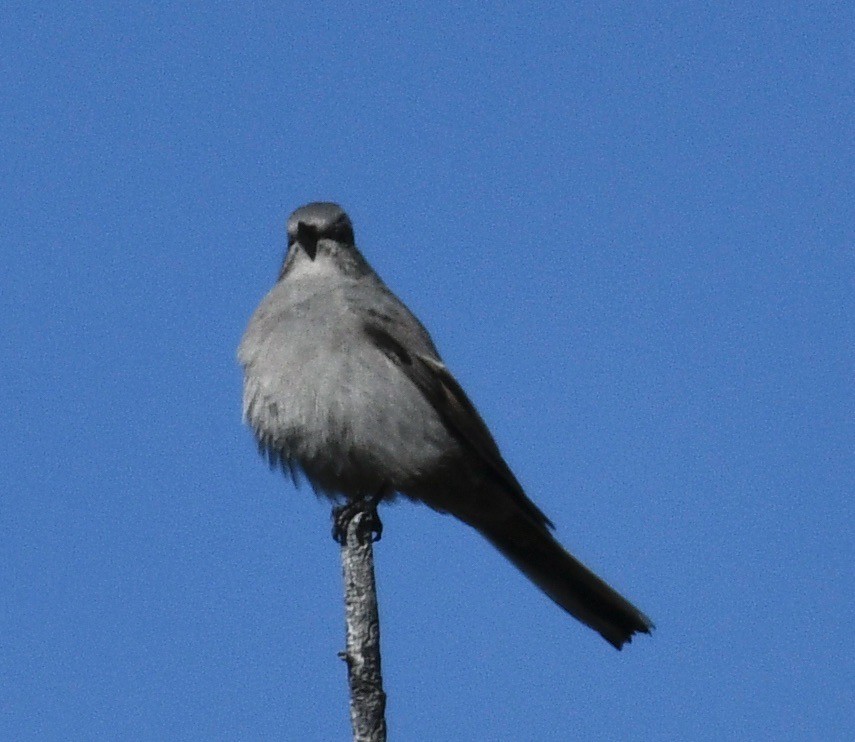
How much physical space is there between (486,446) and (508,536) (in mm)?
676

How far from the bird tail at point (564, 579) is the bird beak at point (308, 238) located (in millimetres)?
2022

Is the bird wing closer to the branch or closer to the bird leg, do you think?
the bird leg

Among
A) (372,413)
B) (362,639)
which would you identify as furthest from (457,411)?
(362,639)

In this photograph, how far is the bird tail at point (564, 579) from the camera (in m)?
8.88

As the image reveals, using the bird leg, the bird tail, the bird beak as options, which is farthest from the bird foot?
the bird beak

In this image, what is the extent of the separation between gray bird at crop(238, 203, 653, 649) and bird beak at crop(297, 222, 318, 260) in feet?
0.03

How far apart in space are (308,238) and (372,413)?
1.56 metres

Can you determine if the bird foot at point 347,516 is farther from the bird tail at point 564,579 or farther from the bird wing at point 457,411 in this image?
the bird tail at point 564,579

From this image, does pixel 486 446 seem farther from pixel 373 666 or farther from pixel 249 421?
pixel 373 666

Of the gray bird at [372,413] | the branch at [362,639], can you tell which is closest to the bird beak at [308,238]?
the gray bird at [372,413]

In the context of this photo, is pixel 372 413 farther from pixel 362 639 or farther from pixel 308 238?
pixel 362 639

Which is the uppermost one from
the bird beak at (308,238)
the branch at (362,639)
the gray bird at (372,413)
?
the bird beak at (308,238)

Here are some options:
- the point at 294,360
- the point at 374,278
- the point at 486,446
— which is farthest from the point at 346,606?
the point at 374,278

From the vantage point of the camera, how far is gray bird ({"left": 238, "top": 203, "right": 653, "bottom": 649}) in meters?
8.62
